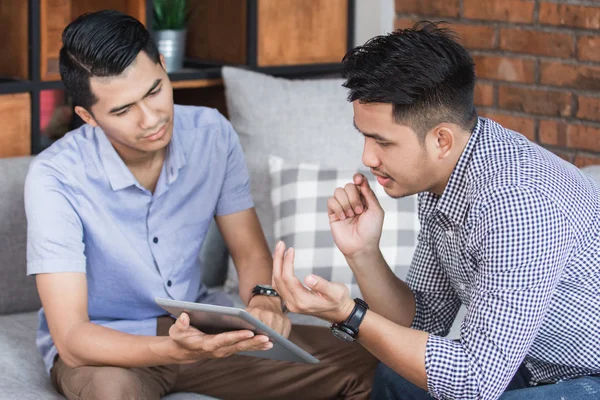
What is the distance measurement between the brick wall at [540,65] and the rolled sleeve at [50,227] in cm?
145

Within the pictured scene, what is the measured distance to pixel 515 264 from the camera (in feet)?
4.78

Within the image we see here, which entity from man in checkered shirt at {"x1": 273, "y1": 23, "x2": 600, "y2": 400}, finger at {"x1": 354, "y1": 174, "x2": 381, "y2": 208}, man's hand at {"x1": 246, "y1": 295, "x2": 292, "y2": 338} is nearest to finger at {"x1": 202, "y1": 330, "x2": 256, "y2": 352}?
man in checkered shirt at {"x1": 273, "y1": 23, "x2": 600, "y2": 400}

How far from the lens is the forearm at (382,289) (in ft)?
5.77

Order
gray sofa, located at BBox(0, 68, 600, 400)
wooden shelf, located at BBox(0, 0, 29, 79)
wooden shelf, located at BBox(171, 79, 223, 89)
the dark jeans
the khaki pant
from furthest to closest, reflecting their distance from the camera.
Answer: wooden shelf, located at BBox(171, 79, 223, 89), wooden shelf, located at BBox(0, 0, 29, 79), gray sofa, located at BBox(0, 68, 600, 400), the khaki pant, the dark jeans

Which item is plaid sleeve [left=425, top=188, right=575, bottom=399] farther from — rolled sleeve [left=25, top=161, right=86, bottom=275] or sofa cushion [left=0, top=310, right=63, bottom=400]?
sofa cushion [left=0, top=310, right=63, bottom=400]

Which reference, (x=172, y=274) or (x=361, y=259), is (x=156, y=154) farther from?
(x=361, y=259)

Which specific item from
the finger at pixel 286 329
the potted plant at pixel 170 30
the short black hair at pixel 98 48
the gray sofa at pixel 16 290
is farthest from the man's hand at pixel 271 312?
the potted plant at pixel 170 30

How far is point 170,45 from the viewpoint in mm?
2754

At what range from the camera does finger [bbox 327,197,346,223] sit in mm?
1756

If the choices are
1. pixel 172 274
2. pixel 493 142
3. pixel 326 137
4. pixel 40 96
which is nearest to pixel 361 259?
pixel 493 142

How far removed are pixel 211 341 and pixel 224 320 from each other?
0.06m

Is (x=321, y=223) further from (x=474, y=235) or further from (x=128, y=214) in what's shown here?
(x=474, y=235)

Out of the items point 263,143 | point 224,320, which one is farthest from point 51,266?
point 263,143

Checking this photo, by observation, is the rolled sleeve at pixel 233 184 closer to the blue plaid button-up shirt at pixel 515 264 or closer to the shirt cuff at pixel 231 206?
the shirt cuff at pixel 231 206
